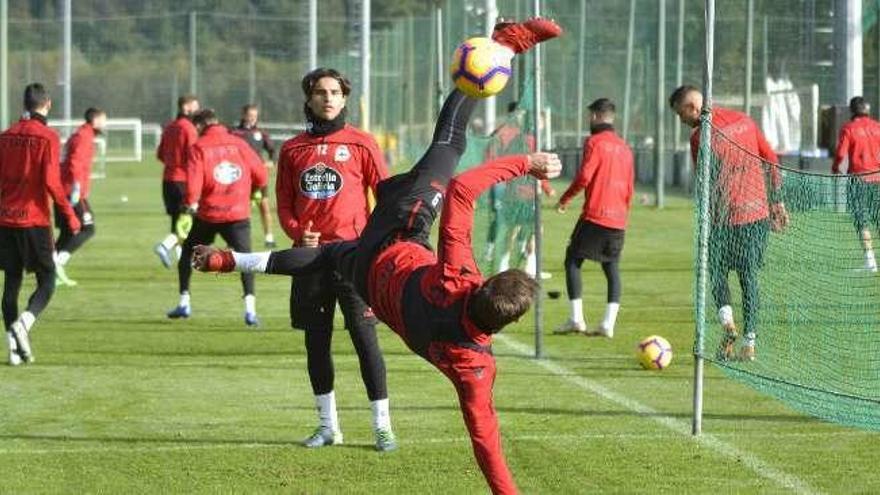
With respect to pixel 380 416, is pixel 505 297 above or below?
above

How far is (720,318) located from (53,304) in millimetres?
9150

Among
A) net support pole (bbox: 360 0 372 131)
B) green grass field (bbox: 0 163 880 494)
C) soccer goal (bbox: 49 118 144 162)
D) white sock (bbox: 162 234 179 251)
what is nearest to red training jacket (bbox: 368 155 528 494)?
green grass field (bbox: 0 163 880 494)

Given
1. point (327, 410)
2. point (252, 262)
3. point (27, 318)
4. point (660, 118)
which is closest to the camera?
point (252, 262)

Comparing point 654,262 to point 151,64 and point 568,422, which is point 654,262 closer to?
point 568,422

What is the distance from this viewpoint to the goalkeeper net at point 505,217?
760 inches

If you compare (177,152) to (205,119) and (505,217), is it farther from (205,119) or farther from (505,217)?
(505,217)

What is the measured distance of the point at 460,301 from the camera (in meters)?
8.28

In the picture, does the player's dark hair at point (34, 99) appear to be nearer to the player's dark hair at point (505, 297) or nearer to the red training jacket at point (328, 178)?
the red training jacket at point (328, 178)

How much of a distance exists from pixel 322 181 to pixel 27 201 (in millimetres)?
4637

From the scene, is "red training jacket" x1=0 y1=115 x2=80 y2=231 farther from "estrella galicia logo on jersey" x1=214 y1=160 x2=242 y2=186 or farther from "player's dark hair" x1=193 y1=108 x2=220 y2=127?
"player's dark hair" x1=193 y1=108 x2=220 y2=127

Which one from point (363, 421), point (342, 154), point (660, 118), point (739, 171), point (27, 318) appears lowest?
point (363, 421)

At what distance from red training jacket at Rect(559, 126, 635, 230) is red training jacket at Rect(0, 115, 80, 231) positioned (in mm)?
4840

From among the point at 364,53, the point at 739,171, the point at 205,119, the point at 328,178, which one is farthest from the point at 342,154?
the point at 364,53

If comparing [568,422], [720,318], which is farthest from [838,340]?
[568,422]
